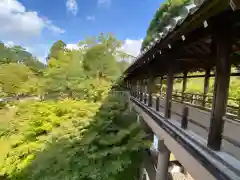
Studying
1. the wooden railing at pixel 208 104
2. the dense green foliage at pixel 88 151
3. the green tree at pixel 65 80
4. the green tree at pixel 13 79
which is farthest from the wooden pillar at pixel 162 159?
the green tree at pixel 13 79

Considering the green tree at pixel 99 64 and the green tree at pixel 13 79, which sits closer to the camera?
the green tree at pixel 99 64

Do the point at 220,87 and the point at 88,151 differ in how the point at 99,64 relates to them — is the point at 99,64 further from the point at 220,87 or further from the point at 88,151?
the point at 220,87

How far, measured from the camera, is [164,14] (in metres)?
19.0

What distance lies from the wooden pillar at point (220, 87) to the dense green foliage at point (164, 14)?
1519 cm

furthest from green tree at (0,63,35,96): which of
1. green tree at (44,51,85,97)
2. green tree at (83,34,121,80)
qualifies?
green tree at (83,34,121,80)

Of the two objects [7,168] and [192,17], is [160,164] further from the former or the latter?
[7,168]

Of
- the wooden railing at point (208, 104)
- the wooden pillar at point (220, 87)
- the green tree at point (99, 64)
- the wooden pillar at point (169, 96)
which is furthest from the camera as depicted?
the green tree at point (99, 64)

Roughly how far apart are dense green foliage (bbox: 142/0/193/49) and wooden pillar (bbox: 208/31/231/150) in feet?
49.9

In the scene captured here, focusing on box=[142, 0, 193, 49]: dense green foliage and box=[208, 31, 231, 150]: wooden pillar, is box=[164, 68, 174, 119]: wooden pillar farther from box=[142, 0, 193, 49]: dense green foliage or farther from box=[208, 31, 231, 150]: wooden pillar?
box=[142, 0, 193, 49]: dense green foliage

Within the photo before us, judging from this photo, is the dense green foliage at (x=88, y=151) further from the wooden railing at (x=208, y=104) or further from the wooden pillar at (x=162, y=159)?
the wooden railing at (x=208, y=104)

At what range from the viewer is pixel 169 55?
3.52 m

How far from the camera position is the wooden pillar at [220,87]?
6.46 ft

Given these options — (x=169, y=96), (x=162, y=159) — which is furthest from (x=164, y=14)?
(x=162, y=159)

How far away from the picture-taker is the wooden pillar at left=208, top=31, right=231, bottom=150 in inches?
77.5
